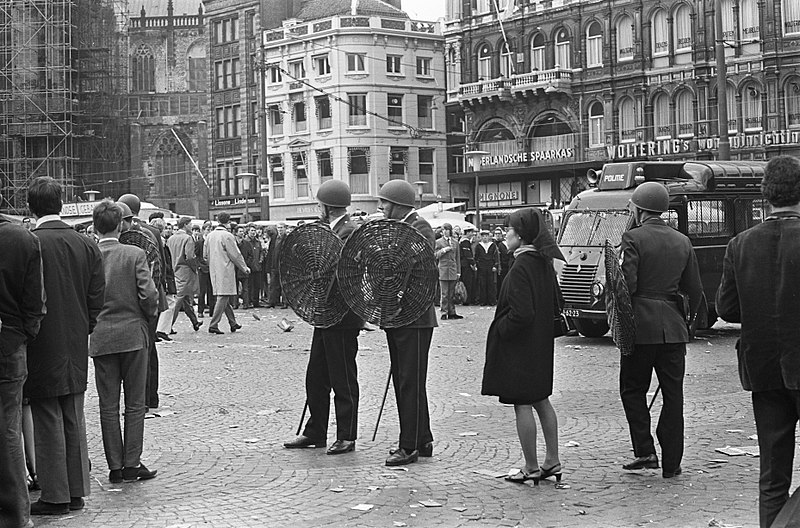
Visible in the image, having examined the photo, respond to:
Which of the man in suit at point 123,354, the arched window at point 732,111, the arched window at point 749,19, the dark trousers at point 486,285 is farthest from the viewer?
the arched window at point 732,111

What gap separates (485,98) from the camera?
58219 mm

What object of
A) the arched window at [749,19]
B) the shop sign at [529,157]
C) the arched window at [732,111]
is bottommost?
the shop sign at [529,157]

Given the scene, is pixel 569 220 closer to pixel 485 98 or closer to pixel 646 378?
pixel 646 378

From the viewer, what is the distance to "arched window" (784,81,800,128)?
46384mm

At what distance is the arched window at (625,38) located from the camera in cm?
5244

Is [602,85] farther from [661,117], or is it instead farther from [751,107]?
[751,107]

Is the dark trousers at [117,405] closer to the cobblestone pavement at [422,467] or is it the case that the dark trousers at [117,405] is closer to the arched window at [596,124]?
the cobblestone pavement at [422,467]

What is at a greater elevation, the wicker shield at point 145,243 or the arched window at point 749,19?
the arched window at point 749,19

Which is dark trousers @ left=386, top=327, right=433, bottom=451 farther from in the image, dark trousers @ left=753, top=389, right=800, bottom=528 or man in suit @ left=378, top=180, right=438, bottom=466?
dark trousers @ left=753, top=389, right=800, bottom=528

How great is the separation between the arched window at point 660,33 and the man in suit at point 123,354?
45.4 meters

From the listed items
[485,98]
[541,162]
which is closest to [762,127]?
[541,162]

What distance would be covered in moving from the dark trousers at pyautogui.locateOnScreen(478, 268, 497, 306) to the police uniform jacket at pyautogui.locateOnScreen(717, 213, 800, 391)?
76.3 ft

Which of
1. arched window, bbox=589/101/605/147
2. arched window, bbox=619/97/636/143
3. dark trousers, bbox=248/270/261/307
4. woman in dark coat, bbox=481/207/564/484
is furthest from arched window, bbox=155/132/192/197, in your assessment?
woman in dark coat, bbox=481/207/564/484

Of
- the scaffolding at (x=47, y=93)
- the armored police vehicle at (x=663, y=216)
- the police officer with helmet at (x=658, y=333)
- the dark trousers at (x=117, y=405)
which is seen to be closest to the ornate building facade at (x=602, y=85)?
the scaffolding at (x=47, y=93)
